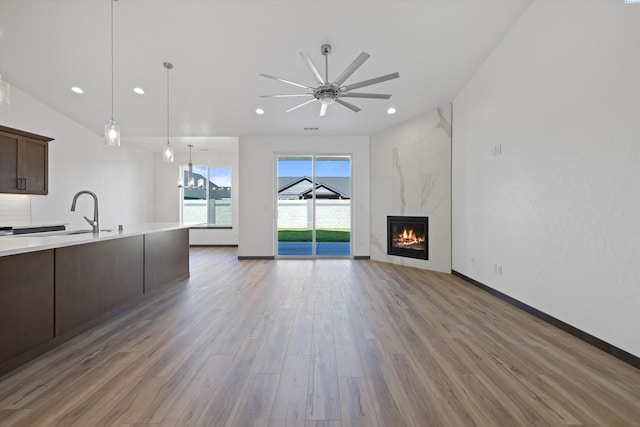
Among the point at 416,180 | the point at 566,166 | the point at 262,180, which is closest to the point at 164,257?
the point at 262,180

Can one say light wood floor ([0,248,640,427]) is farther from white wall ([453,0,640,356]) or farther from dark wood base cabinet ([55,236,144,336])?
white wall ([453,0,640,356])

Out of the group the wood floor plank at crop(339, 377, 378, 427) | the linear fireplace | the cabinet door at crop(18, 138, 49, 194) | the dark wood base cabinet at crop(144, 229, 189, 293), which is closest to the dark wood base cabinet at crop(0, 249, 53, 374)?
the dark wood base cabinet at crop(144, 229, 189, 293)

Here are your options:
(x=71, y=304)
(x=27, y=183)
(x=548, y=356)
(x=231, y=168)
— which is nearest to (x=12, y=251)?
(x=71, y=304)

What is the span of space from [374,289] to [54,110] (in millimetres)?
7075

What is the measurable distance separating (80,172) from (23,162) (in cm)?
149

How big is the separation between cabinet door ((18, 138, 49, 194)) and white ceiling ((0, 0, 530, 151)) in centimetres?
103

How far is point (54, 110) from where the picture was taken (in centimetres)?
557

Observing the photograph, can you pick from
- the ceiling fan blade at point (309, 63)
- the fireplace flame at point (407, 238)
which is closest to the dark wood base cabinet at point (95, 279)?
the ceiling fan blade at point (309, 63)

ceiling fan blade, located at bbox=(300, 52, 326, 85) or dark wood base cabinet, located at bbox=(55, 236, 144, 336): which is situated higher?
ceiling fan blade, located at bbox=(300, 52, 326, 85)

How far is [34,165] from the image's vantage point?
4.93m

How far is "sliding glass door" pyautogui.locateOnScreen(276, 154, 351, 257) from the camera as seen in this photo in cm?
670

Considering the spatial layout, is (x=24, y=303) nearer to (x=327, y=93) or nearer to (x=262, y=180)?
(x=327, y=93)

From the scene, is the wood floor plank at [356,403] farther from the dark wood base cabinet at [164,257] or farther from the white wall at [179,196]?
the white wall at [179,196]

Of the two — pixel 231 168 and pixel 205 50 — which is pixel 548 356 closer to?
pixel 205 50
